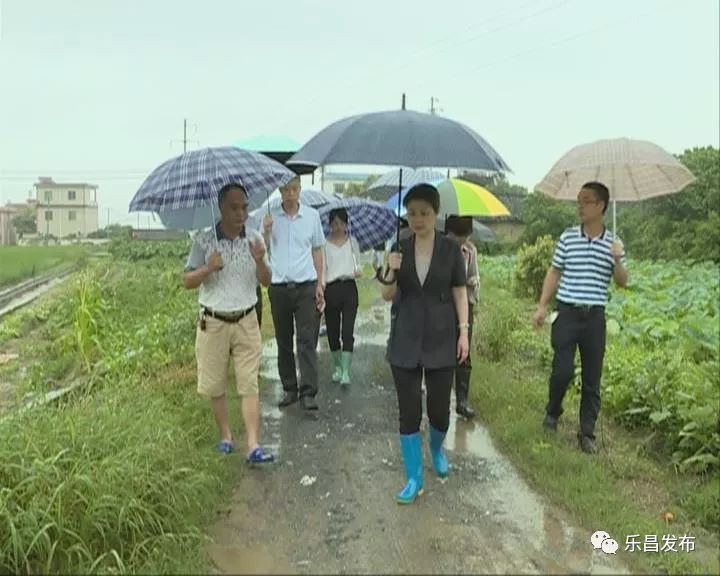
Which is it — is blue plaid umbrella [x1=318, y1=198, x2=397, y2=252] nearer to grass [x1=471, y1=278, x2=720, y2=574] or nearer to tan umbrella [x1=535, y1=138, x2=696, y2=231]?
grass [x1=471, y1=278, x2=720, y2=574]

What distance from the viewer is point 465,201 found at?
6398 mm

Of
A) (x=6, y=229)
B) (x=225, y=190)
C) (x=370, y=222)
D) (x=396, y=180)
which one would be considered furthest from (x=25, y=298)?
(x=6, y=229)

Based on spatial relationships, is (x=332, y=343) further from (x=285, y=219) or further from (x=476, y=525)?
(x=476, y=525)

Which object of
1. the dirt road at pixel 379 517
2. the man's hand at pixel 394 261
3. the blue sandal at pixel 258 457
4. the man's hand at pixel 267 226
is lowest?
the dirt road at pixel 379 517

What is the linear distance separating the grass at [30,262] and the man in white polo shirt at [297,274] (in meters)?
19.7

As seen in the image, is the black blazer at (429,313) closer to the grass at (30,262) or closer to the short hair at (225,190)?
the short hair at (225,190)

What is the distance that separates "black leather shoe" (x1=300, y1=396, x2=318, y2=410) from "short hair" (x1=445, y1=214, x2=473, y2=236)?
1835 mm

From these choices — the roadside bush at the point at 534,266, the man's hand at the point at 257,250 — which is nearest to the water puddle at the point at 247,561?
the man's hand at the point at 257,250

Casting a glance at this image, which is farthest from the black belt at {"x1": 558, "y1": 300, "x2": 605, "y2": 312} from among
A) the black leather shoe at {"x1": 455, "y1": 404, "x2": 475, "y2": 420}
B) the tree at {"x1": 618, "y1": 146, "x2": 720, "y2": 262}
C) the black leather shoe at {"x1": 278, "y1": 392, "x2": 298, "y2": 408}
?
the tree at {"x1": 618, "y1": 146, "x2": 720, "y2": 262}

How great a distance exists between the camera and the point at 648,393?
580 centimetres

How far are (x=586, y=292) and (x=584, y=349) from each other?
1.36ft

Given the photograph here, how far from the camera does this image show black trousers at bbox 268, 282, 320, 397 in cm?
632

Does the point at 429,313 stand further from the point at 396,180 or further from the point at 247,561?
the point at 396,180

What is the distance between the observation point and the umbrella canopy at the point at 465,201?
248 inches
